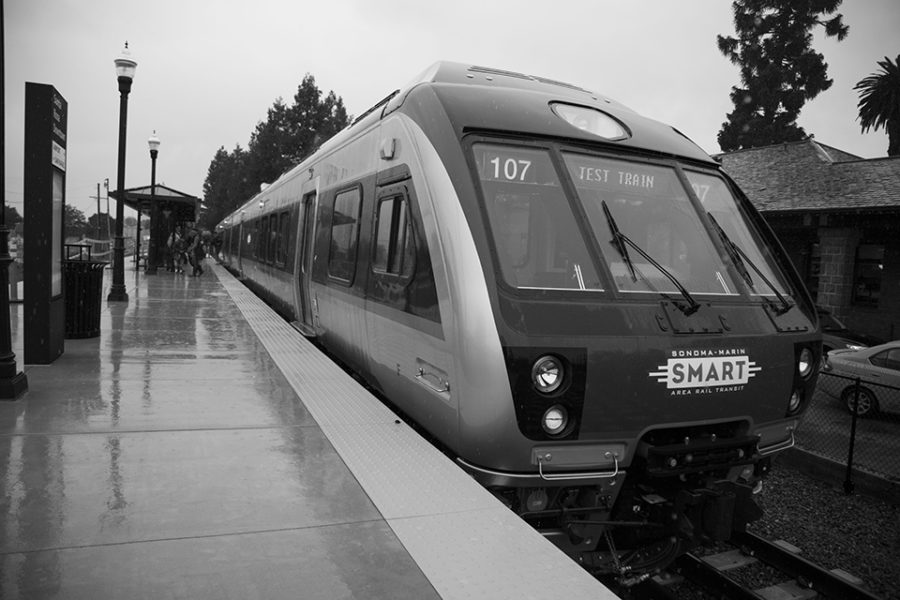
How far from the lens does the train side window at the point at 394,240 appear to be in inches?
181

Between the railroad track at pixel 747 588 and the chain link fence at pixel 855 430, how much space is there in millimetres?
2543

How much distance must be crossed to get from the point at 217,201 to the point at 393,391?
100.0m

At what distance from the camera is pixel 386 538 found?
9.98 ft

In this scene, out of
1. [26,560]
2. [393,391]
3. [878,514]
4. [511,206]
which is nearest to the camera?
[26,560]

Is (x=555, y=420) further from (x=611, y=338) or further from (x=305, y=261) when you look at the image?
(x=305, y=261)

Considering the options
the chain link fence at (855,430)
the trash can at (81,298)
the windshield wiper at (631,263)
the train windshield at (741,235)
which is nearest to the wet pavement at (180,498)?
the trash can at (81,298)

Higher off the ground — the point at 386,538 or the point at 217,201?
the point at 217,201

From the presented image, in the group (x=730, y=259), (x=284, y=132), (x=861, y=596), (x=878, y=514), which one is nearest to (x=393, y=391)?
(x=730, y=259)

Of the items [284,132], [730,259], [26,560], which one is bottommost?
[26,560]

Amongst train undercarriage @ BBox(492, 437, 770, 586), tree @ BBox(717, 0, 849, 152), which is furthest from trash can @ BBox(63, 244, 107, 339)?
tree @ BBox(717, 0, 849, 152)

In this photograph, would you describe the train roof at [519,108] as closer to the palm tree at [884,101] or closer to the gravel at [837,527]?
the gravel at [837,527]

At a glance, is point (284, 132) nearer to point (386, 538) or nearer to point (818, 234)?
point (818, 234)

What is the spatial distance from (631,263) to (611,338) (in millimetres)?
632

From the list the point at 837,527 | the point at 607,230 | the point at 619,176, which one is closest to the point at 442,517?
the point at 607,230
